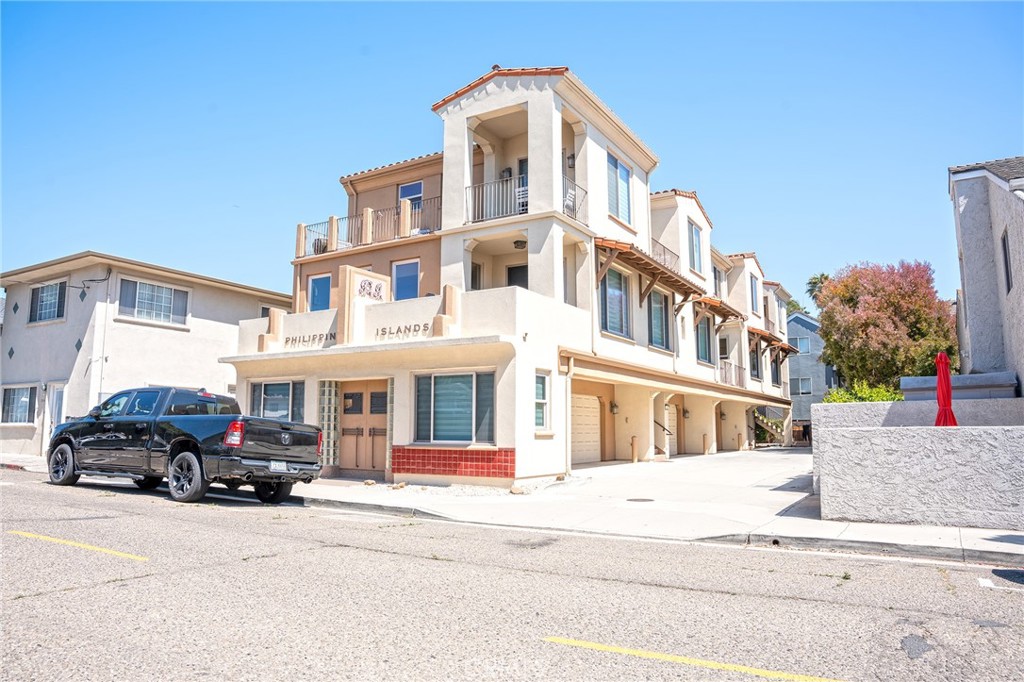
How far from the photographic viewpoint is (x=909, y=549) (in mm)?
8438

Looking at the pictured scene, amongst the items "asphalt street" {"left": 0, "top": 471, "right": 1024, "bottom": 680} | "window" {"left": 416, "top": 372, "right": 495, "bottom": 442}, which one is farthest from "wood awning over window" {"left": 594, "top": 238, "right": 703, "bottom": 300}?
"asphalt street" {"left": 0, "top": 471, "right": 1024, "bottom": 680}

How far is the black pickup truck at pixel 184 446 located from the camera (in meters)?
11.8

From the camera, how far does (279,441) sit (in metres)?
12.4

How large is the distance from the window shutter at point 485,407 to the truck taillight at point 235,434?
5.41 metres

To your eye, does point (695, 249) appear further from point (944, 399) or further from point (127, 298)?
point (127, 298)

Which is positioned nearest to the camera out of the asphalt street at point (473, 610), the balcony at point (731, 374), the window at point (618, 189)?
the asphalt street at point (473, 610)

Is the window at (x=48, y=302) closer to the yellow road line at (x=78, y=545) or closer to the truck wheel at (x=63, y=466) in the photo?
the truck wheel at (x=63, y=466)

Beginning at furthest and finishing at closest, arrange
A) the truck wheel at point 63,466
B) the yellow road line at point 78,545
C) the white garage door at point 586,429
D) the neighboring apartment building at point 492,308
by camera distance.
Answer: the white garage door at point 586,429, the neighboring apartment building at point 492,308, the truck wheel at point 63,466, the yellow road line at point 78,545

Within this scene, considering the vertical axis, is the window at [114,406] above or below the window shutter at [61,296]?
below

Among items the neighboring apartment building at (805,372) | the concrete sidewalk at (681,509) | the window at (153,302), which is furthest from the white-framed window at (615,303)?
the neighboring apartment building at (805,372)

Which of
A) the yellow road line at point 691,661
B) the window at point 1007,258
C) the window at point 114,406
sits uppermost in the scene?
the window at point 1007,258

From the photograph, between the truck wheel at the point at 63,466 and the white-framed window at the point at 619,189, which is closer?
the truck wheel at the point at 63,466

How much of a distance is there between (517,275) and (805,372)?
113ft

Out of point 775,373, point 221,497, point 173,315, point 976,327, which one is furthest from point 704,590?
point 775,373
